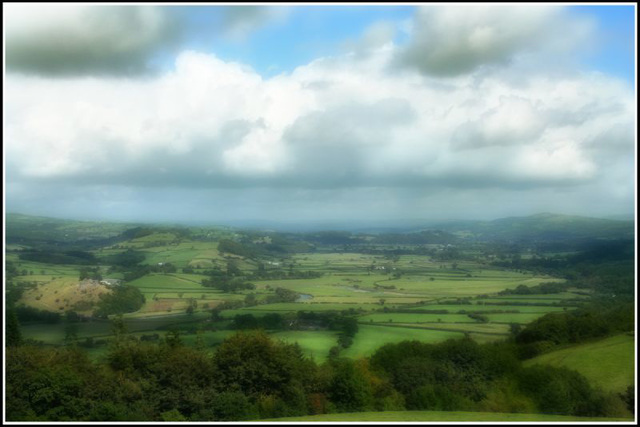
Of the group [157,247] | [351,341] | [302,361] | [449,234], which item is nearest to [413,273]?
[449,234]

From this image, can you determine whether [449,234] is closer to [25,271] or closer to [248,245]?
[248,245]

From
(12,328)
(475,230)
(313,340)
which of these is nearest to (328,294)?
(313,340)

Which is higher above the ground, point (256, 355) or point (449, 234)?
point (449, 234)

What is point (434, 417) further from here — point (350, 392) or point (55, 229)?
point (55, 229)

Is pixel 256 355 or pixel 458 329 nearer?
pixel 256 355

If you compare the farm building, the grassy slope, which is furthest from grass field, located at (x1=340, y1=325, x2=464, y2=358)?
the farm building

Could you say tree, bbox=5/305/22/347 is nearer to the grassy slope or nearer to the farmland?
the farmland

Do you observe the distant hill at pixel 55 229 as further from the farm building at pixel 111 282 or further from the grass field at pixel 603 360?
the grass field at pixel 603 360
